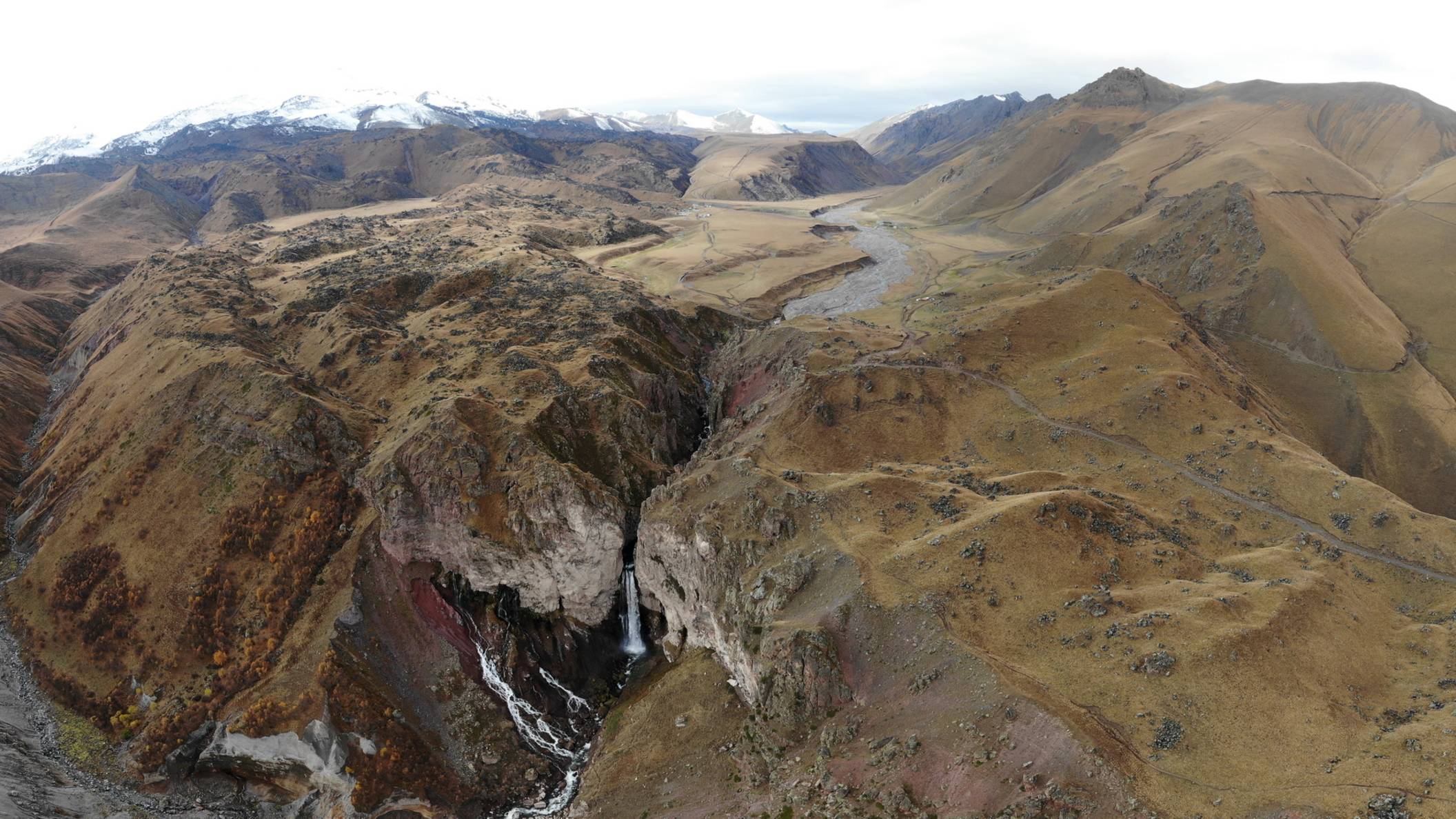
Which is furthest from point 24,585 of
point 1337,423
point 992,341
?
point 1337,423

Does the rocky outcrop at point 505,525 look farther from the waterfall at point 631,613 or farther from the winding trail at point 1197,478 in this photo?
the winding trail at point 1197,478

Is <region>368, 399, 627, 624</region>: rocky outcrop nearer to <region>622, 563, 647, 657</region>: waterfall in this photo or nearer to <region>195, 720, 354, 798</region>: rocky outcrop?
<region>622, 563, 647, 657</region>: waterfall

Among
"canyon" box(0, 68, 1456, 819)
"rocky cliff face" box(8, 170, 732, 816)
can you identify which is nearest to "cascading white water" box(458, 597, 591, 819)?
"canyon" box(0, 68, 1456, 819)

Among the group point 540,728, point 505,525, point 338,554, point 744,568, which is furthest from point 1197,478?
point 338,554

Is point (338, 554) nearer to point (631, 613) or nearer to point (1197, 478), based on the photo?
point (631, 613)

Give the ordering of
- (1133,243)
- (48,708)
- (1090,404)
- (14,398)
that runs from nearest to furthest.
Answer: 1. (48,708)
2. (1090,404)
3. (14,398)
4. (1133,243)

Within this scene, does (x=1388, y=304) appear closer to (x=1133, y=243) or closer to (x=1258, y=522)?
(x=1133, y=243)
